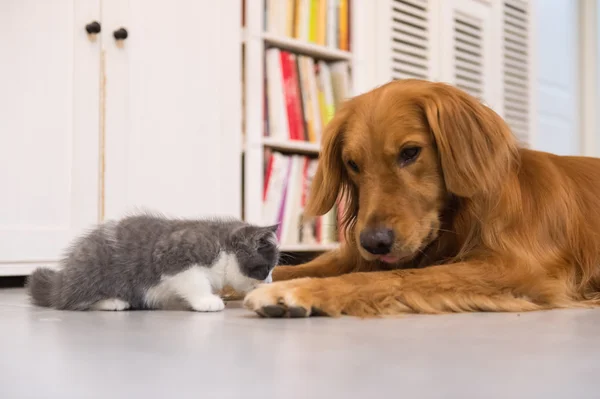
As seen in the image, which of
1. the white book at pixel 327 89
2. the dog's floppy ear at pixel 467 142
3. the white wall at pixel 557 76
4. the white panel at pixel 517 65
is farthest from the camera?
the white wall at pixel 557 76

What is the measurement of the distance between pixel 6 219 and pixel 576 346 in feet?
6.30

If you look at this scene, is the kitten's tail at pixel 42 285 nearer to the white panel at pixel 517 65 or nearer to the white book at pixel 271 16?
the white book at pixel 271 16

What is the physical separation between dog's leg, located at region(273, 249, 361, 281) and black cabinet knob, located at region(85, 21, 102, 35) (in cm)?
119

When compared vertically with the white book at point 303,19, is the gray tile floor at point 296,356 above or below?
below

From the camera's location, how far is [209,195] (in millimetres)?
2768

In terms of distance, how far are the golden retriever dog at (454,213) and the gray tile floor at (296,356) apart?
93 mm

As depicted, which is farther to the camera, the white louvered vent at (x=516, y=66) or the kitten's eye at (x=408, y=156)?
the white louvered vent at (x=516, y=66)

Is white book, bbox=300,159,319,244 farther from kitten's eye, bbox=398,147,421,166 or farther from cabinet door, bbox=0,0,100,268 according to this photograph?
kitten's eye, bbox=398,147,421,166

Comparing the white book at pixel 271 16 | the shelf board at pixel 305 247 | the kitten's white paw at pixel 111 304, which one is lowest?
the kitten's white paw at pixel 111 304

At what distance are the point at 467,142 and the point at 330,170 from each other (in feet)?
1.32

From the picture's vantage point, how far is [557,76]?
5305 mm

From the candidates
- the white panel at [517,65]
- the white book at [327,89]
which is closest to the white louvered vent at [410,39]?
the white book at [327,89]

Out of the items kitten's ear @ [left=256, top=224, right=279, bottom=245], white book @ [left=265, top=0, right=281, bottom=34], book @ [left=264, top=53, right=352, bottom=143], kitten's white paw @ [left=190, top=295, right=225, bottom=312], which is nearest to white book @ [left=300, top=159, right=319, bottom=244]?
book @ [left=264, top=53, right=352, bottom=143]

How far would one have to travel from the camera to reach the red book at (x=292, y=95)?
308cm
